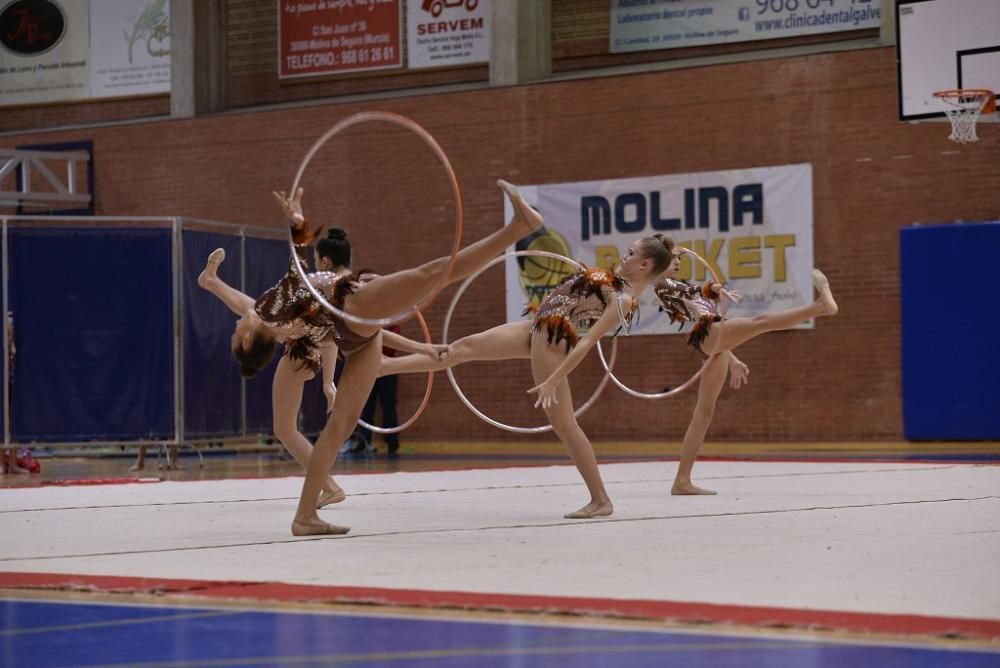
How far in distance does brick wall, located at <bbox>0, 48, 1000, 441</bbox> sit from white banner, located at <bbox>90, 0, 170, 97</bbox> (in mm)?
1046

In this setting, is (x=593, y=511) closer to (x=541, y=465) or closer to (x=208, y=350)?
(x=541, y=465)

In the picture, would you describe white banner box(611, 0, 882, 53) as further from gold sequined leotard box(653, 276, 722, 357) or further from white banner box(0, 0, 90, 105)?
gold sequined leotard box(653, 276, 722, 357)

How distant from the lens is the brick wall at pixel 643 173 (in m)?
16.3

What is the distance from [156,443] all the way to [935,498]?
8020mm

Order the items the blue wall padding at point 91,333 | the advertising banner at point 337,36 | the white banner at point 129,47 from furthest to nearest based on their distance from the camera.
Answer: the white banner at point 129,47 → the advertising banner at point 337,36 → the blue wall padding at point 91,333

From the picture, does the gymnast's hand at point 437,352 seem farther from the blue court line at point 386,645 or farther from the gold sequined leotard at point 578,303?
the blue court line at point 386,645

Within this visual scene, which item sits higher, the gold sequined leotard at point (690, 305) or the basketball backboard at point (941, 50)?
the basketball backboard at point (941, 50)

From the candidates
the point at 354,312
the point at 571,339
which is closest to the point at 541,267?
the point at 571,339

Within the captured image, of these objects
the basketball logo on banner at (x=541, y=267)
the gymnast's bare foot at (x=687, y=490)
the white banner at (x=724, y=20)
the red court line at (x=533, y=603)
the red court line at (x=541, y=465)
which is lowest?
the red court line at (x=541, y=465)

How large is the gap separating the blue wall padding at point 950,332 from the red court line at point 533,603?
12.2 m

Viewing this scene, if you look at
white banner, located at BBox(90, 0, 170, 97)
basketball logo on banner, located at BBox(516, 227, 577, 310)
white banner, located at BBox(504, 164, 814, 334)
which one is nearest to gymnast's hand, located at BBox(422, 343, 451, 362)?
white banner, located at BBox(504, 164, 814, 334)

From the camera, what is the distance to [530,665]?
136 inches

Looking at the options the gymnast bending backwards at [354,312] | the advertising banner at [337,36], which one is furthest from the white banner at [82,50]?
the gymnast bending backwards at [354,312]

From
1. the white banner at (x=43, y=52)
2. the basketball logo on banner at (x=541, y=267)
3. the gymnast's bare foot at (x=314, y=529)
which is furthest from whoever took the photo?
the white banner at (x=43, y=52)
